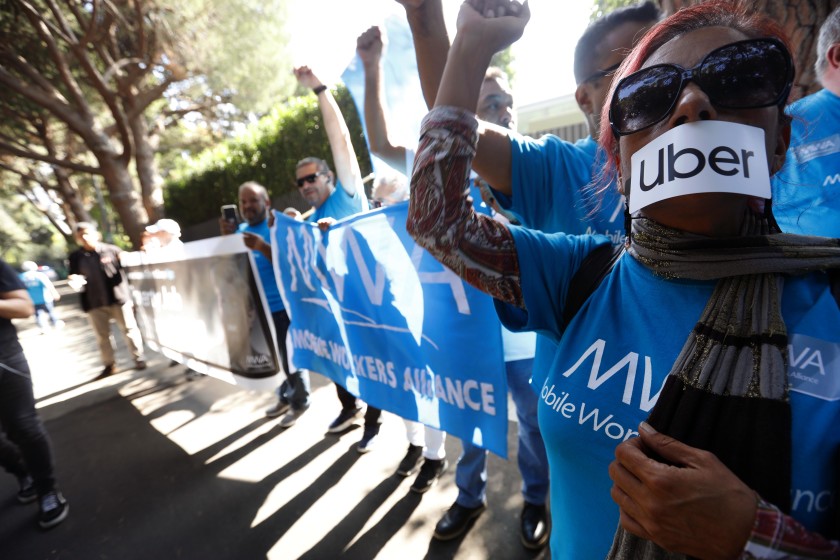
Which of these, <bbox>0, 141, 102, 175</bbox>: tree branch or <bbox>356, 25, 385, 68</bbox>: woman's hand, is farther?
<bbox>0, 141, 102, 175</bbox>: tree branch

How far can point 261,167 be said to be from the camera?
39.1ft

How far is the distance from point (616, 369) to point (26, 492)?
4506mm

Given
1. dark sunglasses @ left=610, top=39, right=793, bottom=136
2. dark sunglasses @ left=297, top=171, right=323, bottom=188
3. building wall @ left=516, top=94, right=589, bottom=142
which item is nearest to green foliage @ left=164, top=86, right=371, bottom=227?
building wall @ left=516, top=94, right=589, bottom=142

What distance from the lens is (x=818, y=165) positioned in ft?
4.64

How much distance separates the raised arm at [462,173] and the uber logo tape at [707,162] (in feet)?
1.09

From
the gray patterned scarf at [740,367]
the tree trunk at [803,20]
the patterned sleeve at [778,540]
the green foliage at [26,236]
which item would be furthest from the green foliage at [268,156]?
the green foliage at [26,236]

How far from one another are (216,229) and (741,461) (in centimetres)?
1664

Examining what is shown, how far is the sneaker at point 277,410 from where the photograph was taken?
411 cm

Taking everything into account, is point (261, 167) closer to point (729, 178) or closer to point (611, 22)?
point (611, 22)

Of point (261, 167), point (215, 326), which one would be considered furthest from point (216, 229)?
point (215, 326)

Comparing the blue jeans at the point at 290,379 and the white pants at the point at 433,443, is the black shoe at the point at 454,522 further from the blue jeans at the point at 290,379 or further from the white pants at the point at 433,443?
the blue jeans at the point at 290,379

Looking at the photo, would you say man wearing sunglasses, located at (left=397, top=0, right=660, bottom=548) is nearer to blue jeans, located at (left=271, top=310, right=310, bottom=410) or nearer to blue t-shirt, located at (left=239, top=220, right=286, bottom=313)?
blue t-shirt, located at (left=239, top=220, right=286, bottom=313)

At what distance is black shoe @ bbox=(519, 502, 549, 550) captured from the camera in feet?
7.15

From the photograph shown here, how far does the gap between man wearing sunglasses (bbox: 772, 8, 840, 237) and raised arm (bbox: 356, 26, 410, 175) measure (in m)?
1.55
